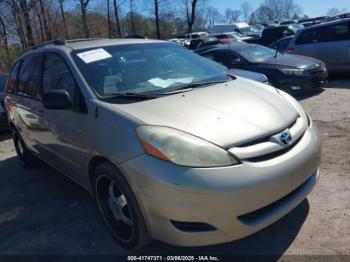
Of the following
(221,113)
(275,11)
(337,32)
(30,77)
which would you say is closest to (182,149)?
(221,113)

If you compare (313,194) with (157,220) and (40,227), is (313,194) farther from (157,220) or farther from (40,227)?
(40,227)

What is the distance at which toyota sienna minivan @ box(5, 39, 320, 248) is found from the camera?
252 centimetres

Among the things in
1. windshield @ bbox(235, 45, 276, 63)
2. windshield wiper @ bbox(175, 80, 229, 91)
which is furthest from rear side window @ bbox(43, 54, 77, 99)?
windshield @ bbox(235, 45, 276, 63)

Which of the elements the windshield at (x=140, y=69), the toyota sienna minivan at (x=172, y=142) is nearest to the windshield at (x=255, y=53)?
the windshield at (x=140, y=69)

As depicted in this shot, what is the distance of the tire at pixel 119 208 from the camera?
2.80 m

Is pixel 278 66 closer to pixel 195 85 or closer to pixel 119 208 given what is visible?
pixel 195 85

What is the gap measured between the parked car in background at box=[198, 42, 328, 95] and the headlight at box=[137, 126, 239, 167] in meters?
6.48

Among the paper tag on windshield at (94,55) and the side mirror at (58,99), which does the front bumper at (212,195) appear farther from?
the paper tag on windshield at (94,55)

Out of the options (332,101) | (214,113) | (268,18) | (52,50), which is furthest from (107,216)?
(268,18)

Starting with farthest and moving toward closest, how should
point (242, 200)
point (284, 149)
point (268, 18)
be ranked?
point (268, 18) → point (284, 149) → point (242, 200)

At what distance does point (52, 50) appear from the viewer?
411 centimetres

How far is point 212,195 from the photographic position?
246cm

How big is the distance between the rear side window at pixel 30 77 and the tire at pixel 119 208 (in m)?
1.65

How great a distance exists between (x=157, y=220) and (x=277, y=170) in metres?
0.91
